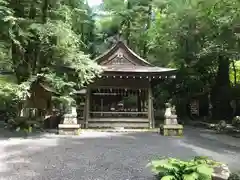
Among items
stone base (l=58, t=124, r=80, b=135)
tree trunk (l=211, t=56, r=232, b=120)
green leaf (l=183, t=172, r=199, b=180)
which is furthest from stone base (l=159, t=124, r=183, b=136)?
green leaf (l=183, t=172, r=199, b=180)

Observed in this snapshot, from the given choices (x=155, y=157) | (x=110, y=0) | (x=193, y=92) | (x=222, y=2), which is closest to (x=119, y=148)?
(x=155, y=157)

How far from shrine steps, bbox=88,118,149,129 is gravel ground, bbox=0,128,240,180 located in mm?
4877

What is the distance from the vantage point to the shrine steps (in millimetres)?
15820

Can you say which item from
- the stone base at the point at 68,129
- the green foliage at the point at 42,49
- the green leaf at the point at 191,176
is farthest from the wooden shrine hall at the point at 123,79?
the green leaf at the point at 191,176

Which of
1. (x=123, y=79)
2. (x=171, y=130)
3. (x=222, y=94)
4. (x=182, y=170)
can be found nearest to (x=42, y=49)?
(x=123, y=79)

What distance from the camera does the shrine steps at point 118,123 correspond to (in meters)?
15.8

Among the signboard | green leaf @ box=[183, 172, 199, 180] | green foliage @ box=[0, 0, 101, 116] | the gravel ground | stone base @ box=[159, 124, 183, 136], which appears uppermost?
green foliage @ box=[0, 0, 101, 116]

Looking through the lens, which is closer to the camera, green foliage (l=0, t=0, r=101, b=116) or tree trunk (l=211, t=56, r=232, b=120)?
green foliage (l=0, t=0, r=101, b=116)

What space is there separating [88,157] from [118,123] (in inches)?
317

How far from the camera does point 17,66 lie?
13.8 m

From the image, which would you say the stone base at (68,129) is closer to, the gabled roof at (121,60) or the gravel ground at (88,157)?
the gravel ground at (88,157)

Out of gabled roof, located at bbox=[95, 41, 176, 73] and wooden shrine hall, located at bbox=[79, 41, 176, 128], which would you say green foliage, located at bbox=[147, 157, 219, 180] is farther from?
gabled roof, located at bbox=[95, 41, 176, 73]

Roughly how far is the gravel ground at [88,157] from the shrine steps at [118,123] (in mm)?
4877

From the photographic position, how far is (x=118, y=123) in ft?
52.2
